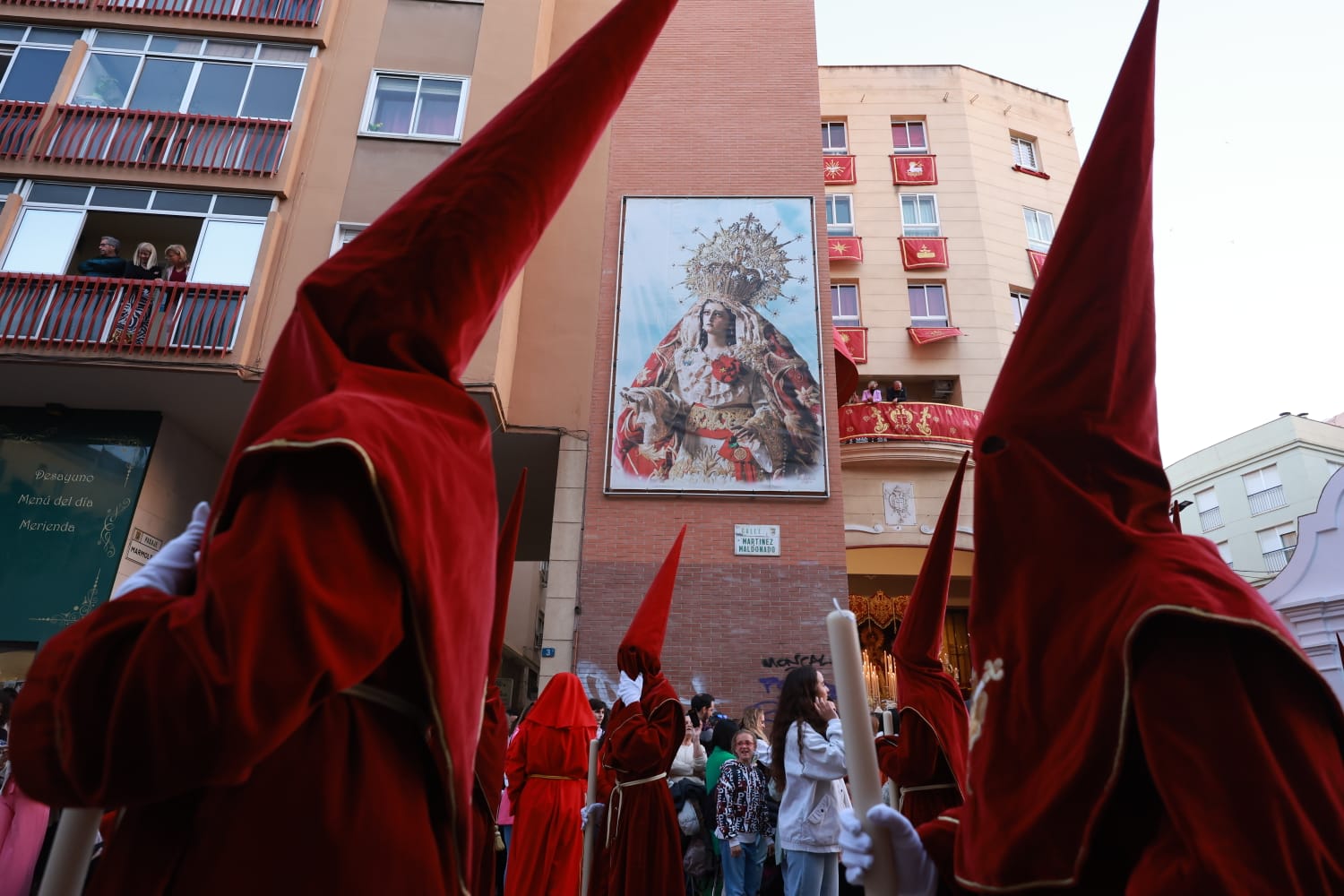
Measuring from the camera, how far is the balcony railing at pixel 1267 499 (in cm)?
3575

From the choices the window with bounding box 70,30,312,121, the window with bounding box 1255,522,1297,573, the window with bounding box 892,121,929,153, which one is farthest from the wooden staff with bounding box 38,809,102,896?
the window with bounding box 1255,522,1297,573

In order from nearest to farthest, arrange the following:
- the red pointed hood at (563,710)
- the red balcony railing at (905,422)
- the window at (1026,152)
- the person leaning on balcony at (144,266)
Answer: the red pointed hood at (563,710) → the person leaning on balcony at (144,266) → the red balcony railing at (905,422) → the window at (1026,152)

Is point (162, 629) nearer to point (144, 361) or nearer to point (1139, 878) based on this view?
point (1139, 878)

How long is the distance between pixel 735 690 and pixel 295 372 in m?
11.2

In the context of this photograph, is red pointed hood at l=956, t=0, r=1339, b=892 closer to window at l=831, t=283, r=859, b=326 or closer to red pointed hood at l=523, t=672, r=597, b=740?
red pointed hood at l=523, t=672, r=597, b=740

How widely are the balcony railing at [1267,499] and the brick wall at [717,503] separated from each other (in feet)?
107

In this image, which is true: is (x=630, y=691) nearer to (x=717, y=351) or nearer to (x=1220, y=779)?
(x=1220, y=779)

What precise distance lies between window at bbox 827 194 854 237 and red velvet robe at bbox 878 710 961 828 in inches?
682

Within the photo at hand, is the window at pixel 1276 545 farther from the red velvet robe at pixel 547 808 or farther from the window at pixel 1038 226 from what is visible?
the red velvet robe at pixel 547 808

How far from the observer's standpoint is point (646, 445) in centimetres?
1328

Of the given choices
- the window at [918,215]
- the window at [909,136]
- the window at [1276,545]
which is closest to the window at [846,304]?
the window at [918,215]

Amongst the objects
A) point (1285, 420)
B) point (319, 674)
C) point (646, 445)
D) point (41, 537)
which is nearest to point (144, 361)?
point (41, 537)

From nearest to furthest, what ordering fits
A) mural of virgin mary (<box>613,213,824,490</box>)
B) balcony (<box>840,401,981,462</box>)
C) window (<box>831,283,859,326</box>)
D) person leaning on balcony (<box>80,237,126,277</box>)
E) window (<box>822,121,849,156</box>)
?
person leaning on balcony (<box>80,237,126,277</box>)
mural of virgin mary (<box>613,213,824,490</box>)
balcony (<box>840,401,981,462</box>)
window (<box>831,283,859,326</box>)
window (<box>822,121,849,156</box>)

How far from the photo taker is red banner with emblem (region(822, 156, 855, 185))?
67.7ft
